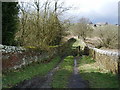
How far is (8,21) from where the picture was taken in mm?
13891

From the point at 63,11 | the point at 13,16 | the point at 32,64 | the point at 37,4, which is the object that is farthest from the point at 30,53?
the point at 63,11

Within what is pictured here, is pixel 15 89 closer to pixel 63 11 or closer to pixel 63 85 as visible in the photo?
pixel 63 85

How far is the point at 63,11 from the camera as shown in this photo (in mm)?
34438

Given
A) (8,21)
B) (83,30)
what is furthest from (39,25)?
(83,30)

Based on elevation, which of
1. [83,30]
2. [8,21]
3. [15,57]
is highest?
[83,30]

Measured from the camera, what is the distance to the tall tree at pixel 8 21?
531 inches

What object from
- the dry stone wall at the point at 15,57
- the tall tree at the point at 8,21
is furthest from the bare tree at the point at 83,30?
the tall tree at the point at 8,21

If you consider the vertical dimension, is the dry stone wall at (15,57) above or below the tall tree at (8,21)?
below

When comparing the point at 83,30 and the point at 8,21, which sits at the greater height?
the point at 83,30

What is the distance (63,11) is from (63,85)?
25.7 m

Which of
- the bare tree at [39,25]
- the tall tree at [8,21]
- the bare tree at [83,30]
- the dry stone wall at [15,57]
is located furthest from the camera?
the bare tree at [83,30]

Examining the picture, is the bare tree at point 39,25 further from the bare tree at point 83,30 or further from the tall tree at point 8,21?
the bare tree at point 83,30

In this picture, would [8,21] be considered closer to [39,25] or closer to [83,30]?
[39,25]

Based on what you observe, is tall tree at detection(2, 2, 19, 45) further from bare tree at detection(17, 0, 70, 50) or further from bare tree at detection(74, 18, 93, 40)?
bare tree at detection(74, 18, 93, 40)
